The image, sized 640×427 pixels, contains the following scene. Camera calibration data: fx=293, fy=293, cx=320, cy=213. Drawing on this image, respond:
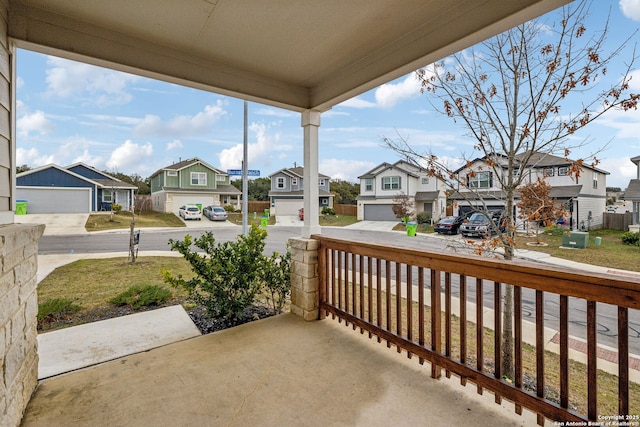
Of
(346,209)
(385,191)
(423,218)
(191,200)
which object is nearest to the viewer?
(423,218)

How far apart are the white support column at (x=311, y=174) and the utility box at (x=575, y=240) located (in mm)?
2818

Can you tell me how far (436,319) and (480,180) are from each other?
6.23ft

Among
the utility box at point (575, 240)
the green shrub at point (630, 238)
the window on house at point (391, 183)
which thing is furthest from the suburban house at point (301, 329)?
the window on house at point (391, 183)

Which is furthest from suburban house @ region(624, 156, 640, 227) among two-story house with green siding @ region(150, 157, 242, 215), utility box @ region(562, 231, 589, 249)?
two-story house with green siding @ region(150, 157, 242, 215)

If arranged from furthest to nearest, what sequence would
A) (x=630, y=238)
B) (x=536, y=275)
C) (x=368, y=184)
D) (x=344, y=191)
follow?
1. (x=344, y=191)
2. (x=368, y=184)
3. (x=630, y=238)
4. (x=536, y=275)

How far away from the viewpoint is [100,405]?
1837 mm

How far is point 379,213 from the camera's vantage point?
18641 mm

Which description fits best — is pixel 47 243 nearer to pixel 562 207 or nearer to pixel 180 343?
pixel 180 343

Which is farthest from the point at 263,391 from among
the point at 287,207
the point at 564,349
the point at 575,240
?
the point at 287,207

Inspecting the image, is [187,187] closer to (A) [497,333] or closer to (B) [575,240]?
(B) [575,240]

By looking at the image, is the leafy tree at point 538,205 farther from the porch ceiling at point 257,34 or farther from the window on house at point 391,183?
the window on house at point 391,183

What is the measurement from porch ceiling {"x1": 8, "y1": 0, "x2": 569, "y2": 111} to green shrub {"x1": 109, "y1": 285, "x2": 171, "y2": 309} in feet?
9.36

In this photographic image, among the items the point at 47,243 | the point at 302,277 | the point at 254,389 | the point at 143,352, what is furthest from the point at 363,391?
the point at 47,243

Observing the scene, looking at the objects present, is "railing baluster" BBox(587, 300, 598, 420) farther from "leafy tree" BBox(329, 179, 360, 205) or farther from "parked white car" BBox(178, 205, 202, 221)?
"leafy tree" BBox(329, 179, 360, 205)
